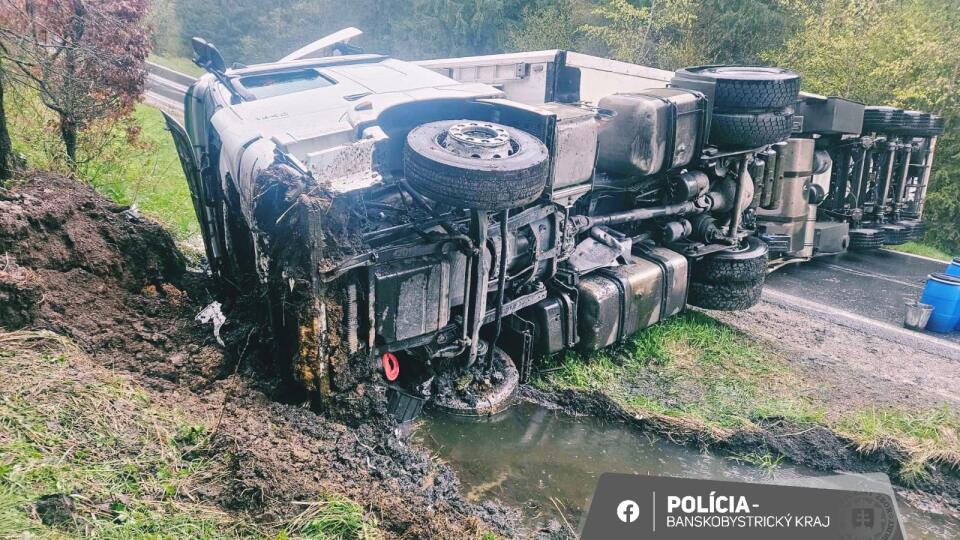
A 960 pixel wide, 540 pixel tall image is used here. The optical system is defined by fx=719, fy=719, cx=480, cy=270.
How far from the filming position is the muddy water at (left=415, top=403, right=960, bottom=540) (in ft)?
13.4

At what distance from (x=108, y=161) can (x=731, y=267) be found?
638cm

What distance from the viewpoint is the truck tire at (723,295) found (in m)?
6.12

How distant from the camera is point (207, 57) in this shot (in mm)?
4984

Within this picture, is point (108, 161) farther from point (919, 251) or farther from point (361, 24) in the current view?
point (361, 24)

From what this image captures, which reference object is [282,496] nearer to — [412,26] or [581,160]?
[581,160]

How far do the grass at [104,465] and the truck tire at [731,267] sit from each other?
3.95 metres

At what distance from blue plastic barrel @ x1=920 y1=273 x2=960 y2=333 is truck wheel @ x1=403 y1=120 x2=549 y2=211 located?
4.59 m

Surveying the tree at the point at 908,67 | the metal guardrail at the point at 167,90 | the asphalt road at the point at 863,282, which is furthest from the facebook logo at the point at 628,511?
the metal guardrail at the point at 167,90

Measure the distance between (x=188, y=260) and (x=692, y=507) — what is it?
179 inches

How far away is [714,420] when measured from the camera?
4922mm

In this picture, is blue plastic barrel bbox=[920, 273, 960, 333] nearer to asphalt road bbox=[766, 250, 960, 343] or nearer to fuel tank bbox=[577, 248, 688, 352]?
asphalt road bbox=[766, 250, 960, 343]

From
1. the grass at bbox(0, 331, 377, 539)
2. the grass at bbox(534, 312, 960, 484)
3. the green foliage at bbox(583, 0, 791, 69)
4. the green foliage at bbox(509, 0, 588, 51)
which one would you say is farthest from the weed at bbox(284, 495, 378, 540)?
the green foliage at bbox(509, 0, 588, 51)

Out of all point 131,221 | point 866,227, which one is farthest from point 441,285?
point 866,227
